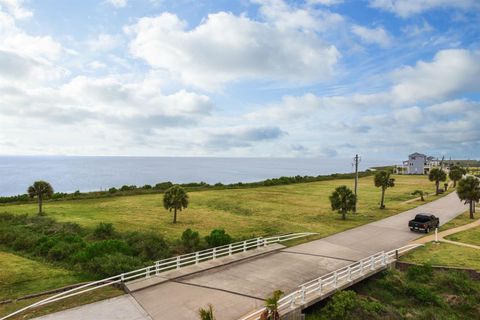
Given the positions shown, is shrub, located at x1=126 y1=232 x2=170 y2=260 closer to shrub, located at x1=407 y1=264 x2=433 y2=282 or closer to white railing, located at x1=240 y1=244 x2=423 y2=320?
white railing, located at x1=240 y1=244 x2=423 y2=320

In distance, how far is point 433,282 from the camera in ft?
63.9

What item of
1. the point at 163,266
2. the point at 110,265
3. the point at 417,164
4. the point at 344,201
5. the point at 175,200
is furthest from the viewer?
the point at 417,164

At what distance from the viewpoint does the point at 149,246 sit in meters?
Answer: 23.2

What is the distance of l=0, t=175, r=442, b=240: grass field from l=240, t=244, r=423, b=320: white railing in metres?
8.42

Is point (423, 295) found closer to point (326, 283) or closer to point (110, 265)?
point (326, 283)

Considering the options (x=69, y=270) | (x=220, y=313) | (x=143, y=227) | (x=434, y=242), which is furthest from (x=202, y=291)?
(x=434, y=242)

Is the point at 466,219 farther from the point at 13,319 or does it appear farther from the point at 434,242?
the point at 13,319

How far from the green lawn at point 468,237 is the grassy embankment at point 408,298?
852 centimetres

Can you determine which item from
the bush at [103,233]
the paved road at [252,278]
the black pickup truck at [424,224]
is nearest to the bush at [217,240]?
the paved road at [252,278]

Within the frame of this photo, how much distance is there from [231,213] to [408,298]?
24.2m

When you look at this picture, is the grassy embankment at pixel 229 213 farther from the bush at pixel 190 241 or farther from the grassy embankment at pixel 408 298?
the grassy embankment at pixel 408 298

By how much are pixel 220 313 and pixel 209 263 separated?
6597mm

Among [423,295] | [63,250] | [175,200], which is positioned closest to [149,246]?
[63,250]

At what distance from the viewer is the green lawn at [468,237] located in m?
26.8
